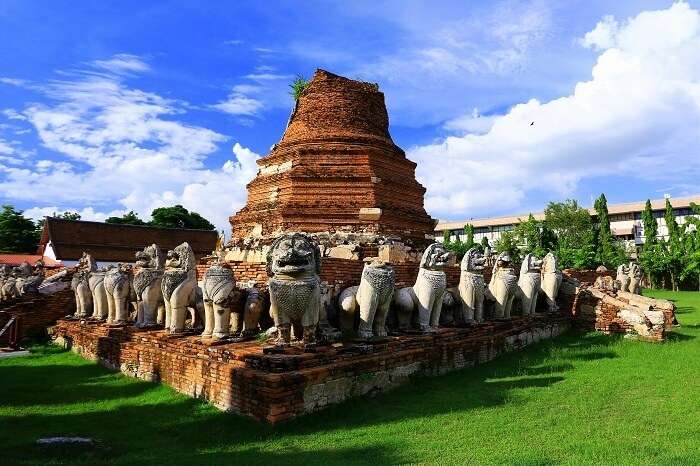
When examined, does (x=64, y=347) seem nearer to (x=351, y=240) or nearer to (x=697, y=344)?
(x=351, y=240)

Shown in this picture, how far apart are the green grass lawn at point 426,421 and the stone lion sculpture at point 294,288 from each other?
1.08 m

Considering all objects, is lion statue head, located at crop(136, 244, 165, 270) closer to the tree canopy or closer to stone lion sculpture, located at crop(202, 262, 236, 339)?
stone lion sculpture, located at crop(202, 262, 236, 339)

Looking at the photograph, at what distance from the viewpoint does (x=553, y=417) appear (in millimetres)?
5594

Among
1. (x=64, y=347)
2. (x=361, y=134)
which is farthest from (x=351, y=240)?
(x=64, y=347)

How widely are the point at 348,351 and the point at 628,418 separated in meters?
3.21

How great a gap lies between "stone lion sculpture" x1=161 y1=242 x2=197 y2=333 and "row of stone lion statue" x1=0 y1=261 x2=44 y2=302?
674 cm

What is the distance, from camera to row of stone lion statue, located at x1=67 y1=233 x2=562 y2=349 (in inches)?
254

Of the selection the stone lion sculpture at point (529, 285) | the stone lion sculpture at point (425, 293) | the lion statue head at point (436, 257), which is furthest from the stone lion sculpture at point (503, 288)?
the lion statue head at point (436, 257)

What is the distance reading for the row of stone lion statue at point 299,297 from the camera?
6453 mm

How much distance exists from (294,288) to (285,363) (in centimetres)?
92

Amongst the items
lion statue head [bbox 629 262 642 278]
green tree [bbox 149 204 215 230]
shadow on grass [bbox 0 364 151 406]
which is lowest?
shadow on grass [bbox 0 364 151 406]

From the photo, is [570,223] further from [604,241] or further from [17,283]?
[17,283]

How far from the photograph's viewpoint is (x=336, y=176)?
13258 millimetres

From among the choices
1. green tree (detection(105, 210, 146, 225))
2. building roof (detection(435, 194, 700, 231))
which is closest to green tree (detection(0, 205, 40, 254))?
green tree (detection(105, 210, 146, 225))
